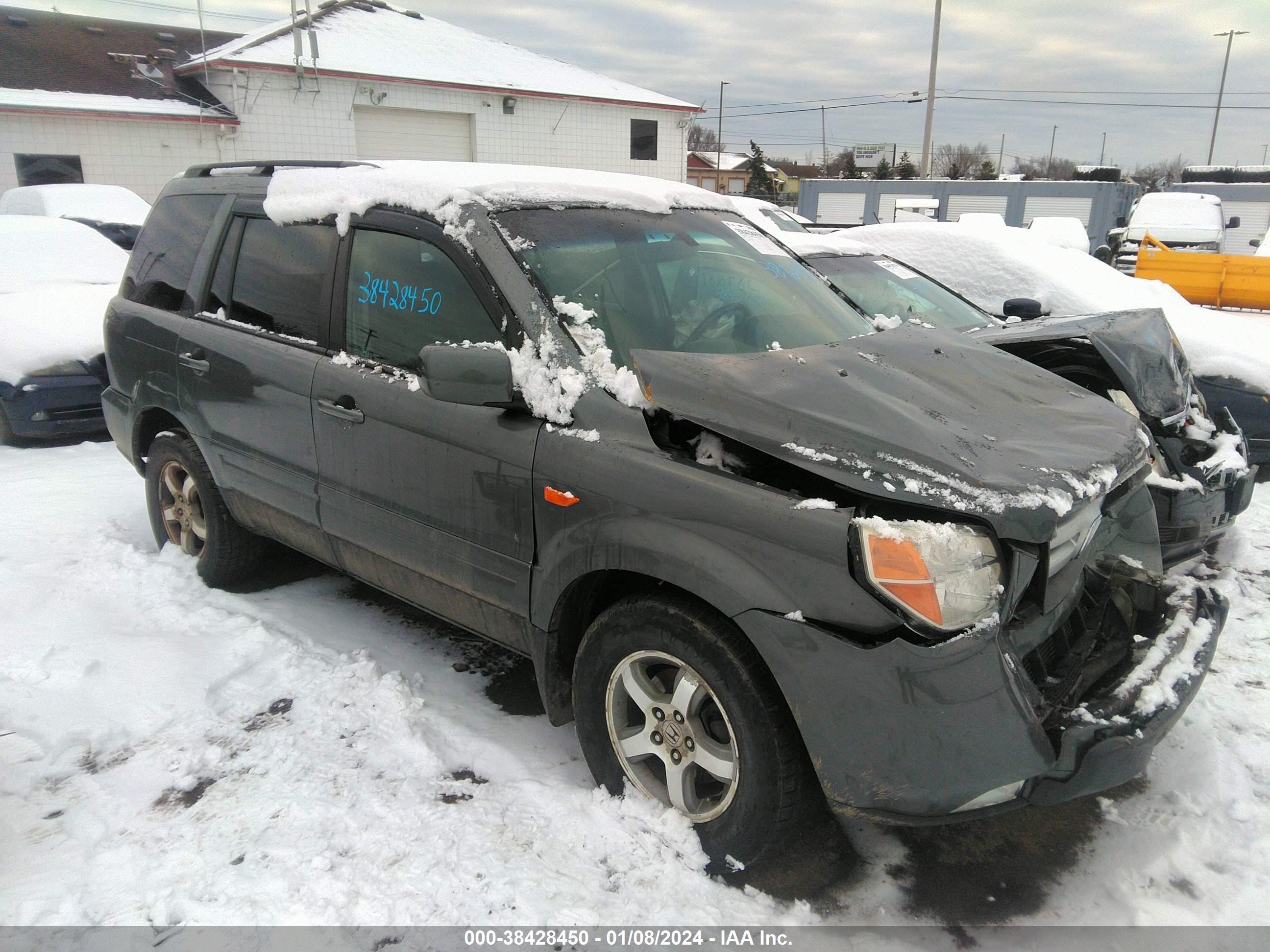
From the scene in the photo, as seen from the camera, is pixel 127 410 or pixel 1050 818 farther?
pixel 127 410

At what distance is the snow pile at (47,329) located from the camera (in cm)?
625

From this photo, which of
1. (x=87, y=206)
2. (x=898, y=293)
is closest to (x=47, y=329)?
(x=898, y=293)

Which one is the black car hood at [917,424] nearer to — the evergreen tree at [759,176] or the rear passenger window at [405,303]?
the rear passenger window at [405,303]

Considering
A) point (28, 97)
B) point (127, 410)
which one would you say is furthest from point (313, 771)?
point (28, 97)

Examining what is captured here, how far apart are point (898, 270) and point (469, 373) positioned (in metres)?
4.44

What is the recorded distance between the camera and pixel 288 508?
3496 mm

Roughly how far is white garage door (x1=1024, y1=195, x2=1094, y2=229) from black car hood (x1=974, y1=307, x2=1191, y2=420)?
21.1 meters

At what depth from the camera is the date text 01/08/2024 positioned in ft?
7.11

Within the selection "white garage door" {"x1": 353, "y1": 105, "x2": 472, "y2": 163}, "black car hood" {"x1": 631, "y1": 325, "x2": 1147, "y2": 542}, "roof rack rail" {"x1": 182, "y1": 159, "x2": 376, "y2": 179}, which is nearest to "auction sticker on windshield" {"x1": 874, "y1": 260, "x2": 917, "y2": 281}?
"black car hood" {"x1": 631, "y1": 325, "x2": 1147, "y2": 542}

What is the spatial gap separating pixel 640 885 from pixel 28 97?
78.1 feet

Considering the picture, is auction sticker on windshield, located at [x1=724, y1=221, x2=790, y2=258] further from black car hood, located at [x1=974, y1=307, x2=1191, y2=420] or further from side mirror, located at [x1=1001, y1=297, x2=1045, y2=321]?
side mirror, located at [x1=1001, y1=297, x2=1045, y2=321]

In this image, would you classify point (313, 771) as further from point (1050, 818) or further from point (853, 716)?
point (1050, 818)

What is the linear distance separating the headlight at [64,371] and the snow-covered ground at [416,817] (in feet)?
10.7

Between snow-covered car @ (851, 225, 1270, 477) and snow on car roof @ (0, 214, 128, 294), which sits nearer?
snow-covered car @ (851, 225, 1270, 477)
